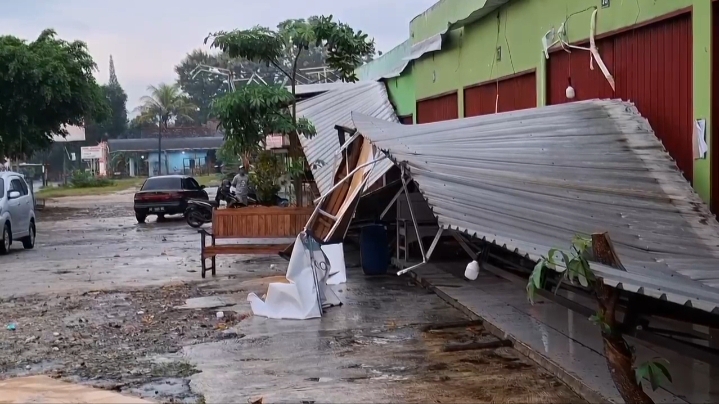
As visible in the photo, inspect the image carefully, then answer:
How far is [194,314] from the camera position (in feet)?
37.1

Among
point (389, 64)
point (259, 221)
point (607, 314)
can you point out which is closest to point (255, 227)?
point (259, 221)

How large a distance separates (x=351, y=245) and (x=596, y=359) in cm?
1145

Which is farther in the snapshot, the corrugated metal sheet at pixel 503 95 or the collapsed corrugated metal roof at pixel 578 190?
the corrugated metal sheet at pixel 503 95

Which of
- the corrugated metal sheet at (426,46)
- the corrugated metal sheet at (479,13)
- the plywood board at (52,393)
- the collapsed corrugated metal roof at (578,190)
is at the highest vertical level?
the corrugated metal sheet at (479,13)

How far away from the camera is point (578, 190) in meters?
7.32

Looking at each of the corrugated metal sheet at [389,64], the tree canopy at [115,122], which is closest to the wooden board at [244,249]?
the corrugated metal sheet at [389,64]

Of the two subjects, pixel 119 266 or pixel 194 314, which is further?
pixel 119 266

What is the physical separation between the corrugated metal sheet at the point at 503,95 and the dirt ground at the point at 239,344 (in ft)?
10.7

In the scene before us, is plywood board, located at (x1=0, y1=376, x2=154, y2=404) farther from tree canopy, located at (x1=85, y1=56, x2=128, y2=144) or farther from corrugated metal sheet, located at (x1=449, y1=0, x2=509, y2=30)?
tree canopy, located at (x1=85, y1=56, x2=128, y2=144)

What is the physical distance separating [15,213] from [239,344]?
12.6 m

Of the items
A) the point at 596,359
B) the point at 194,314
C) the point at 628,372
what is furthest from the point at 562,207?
the point at 194,314

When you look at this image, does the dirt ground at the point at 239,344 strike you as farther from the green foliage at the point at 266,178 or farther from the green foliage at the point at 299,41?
the green foliage at the point at 299,41

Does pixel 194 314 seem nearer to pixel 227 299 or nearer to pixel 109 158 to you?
pixel 227 299

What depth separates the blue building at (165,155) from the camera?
7475 cm
